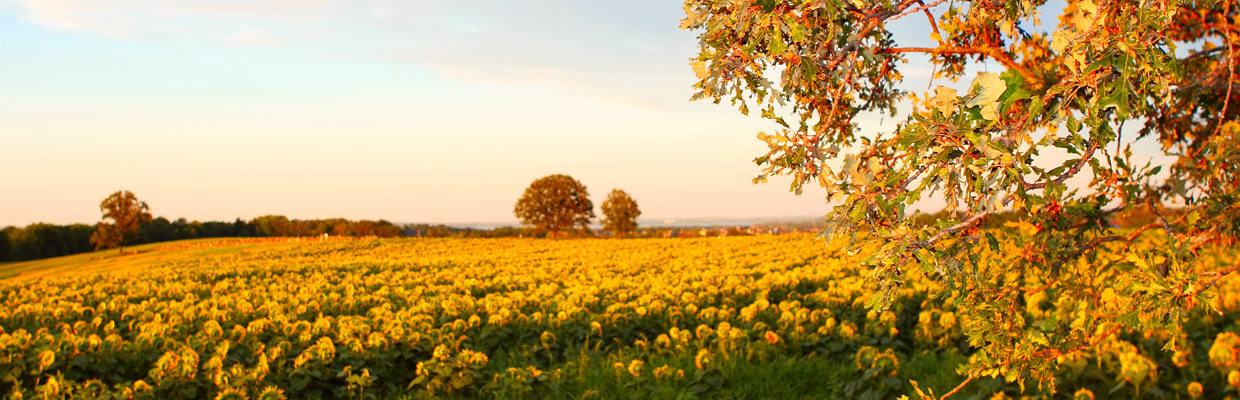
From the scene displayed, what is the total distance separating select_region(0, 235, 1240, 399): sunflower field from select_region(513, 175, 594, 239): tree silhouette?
50221mm

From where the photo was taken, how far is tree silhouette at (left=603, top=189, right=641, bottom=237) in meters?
70.6

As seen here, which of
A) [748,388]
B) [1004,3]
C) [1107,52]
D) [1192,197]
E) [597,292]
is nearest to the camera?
[1107,52]

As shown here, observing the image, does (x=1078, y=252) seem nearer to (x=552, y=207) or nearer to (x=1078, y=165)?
(x=1078, y=165)

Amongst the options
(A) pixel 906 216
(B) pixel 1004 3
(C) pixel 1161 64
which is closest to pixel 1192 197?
(B) pixel 1004 3

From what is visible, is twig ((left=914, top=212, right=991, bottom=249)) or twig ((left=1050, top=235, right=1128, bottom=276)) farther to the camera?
twig ((left=1050, top=235, right=1128, bottom=276))

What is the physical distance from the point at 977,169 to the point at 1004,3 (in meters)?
1.43

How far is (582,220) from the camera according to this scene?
63.7 metres

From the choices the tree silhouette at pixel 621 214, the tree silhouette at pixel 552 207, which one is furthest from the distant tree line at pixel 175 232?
the tree silhouette at pixel 621 214

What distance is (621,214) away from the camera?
70.6m

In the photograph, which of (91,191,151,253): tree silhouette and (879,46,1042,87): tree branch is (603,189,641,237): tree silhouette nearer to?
(91,191,151,253): tree silhouette

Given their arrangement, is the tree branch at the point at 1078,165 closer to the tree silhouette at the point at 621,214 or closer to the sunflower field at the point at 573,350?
the sunflower field at the point at 573,350

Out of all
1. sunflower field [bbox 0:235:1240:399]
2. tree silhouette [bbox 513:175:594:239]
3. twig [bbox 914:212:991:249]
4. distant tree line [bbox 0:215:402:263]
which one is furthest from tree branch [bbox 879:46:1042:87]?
tree silhouette [bbox 513:175:594:239]

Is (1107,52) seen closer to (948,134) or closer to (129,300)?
(948,134)

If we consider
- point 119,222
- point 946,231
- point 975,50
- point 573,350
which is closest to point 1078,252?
point 975,50
